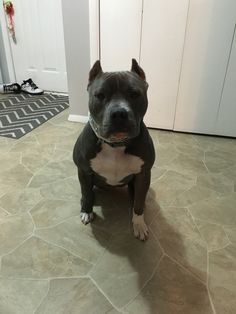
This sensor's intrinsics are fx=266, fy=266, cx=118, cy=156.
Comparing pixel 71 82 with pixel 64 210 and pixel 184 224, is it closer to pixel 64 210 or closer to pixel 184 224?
pixel 64 210

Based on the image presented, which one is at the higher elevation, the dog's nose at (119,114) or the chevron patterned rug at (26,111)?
the dog's nose at (119,114)

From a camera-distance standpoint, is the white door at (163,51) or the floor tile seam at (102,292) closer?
the floor tile seam at (102,292)

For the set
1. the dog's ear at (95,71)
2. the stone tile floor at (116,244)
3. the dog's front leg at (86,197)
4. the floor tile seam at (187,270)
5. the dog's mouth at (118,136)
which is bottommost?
the stone tile floor at (116,244)

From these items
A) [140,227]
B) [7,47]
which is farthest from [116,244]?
[7,47]

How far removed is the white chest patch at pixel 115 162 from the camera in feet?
3.84

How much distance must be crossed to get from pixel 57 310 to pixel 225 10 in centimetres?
228

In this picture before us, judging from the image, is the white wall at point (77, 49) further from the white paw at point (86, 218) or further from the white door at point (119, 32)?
the white paw at point (86, 218)

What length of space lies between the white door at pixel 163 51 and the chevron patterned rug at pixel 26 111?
1.19 meters

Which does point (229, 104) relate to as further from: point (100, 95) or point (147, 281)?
point (147, 281)

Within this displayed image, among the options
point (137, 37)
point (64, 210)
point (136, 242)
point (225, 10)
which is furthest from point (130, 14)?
point (136, 242)

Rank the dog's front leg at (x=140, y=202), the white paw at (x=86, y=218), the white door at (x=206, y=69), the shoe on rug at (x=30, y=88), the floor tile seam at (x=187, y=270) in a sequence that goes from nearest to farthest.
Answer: the floor tile seam at (x=187, y=270) < the dog's front leg at (x=140, y=202) < the white paw at (x=86, y=218) < the white door at (x=206, y=69) < the shoe on rug at (x=30, y=88)

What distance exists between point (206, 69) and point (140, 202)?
4.97ft

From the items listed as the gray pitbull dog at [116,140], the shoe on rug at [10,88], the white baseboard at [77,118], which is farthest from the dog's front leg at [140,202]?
the shoe on rug at [10,88]

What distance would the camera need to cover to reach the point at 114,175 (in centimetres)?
124
